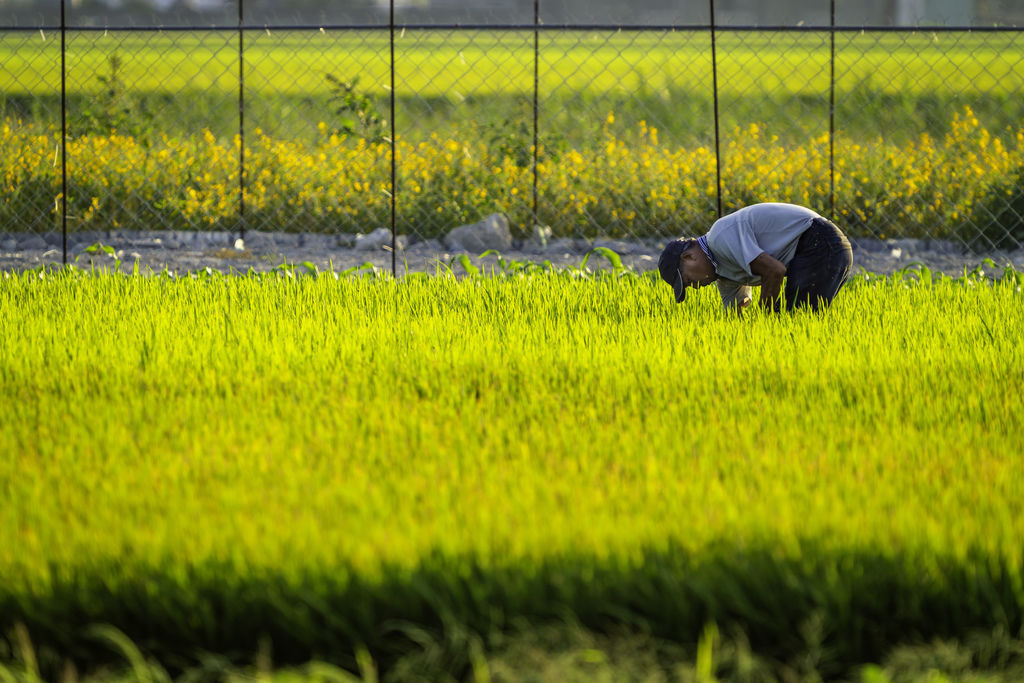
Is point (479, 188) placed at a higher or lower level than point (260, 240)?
higher

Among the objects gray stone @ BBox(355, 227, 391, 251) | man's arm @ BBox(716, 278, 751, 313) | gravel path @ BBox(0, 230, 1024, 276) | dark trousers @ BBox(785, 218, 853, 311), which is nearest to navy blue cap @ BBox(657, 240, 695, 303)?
man's arm @ BBox(716, 278, 751, 313)

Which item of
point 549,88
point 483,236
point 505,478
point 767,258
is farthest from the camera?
point 549,88

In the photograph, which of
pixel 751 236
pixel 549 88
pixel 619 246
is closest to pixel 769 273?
pixel 751 236

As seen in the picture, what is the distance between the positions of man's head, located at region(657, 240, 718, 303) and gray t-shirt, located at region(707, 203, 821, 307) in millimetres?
77

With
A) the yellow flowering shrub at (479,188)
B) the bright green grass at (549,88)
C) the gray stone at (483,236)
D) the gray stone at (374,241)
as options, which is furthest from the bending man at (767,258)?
the gray stone at (374,241)

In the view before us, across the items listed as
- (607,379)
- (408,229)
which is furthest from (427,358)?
(408,229)

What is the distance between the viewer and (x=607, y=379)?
3.34m

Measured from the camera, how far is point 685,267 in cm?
423

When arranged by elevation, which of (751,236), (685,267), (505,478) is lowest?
(505,478)

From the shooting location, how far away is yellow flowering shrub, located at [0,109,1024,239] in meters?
7.21

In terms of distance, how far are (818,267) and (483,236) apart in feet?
10.1

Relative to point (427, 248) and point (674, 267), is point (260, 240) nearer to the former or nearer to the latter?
point (427, 248)

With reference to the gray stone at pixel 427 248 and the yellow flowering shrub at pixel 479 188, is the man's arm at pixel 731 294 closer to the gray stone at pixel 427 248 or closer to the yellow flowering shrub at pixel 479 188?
the yellow flowering shrub at pixel 479 188

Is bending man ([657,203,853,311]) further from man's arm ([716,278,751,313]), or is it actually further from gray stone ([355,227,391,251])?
gray stone ([355,227,391,251])
